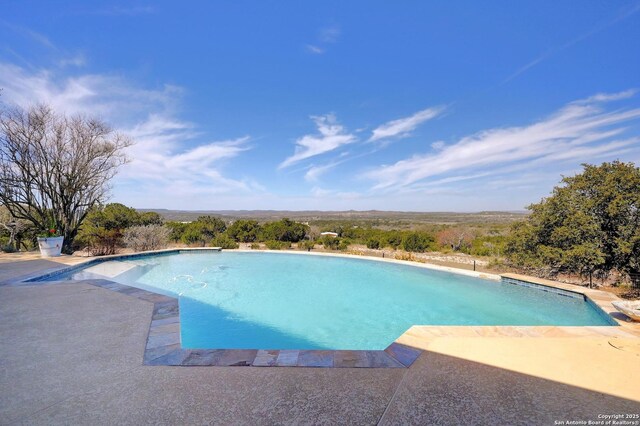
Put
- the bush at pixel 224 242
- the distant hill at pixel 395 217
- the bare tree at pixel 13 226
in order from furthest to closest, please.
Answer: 1. the distant hill at pixel 395 217
2. the bush at pixel 224 242
3. the bare tree at pixel 13 226

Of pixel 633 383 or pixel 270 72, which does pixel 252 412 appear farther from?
pixel 270 72

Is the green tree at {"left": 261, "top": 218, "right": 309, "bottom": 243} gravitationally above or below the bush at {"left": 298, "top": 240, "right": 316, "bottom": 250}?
above

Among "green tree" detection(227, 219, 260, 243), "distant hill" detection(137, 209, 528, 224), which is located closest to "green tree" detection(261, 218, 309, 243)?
"green tree" detection(227, 219, 260, 243)

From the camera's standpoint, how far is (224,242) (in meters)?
13.4

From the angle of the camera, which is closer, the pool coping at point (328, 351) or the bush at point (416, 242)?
the pool coping at point (328, 351)

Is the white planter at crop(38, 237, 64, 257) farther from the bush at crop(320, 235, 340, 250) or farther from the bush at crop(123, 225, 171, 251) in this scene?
the bush at crop(320, 235, 340, 250)

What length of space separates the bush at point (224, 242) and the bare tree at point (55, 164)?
187 inches

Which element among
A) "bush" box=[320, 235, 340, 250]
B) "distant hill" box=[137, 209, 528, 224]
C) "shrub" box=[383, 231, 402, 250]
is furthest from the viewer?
"distant hill" box=[137, 209, 528, 224]

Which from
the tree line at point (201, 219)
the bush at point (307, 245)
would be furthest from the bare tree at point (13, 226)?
the bush at point (307, 245)

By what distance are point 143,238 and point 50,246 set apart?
286cm

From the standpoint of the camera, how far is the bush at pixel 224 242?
13156 mm

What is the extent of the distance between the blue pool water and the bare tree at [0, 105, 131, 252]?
3259mm

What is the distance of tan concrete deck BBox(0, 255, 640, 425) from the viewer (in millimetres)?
1791

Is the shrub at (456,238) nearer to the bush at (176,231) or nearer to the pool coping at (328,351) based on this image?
the pool coping at (328,351)
